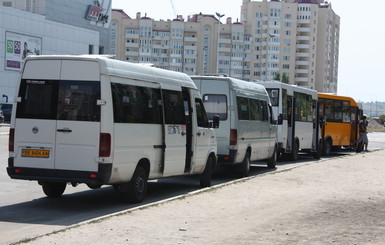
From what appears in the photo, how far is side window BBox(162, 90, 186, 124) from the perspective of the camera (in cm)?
1383

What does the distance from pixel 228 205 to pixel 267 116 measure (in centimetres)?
935

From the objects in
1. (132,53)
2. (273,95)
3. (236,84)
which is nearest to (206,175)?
(236,84)

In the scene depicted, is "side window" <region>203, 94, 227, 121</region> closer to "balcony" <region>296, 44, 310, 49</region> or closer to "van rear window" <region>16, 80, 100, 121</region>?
"van rear window" <region>16, 80, 100, 121</region>

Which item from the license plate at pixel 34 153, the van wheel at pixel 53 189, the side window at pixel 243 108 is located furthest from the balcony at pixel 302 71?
the license plate at pixel 34 153

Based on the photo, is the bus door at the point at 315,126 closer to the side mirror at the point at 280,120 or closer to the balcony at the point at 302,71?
the side mirror at the point at 280,120

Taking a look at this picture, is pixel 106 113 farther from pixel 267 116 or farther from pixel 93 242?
pixel 267 116

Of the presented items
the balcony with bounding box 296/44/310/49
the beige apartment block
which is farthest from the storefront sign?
the balcony with bounding box 296/44/310/49

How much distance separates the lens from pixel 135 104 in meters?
12.5

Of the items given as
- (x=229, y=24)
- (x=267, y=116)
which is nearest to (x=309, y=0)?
(x=229, y=24)

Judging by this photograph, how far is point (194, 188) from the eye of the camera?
15984 mm

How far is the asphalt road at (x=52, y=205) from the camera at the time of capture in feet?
32.1

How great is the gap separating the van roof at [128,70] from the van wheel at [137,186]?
1.65m

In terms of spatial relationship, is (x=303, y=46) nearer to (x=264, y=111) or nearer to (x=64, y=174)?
(x=264, y=111)

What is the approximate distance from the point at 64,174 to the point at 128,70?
2105 mm
